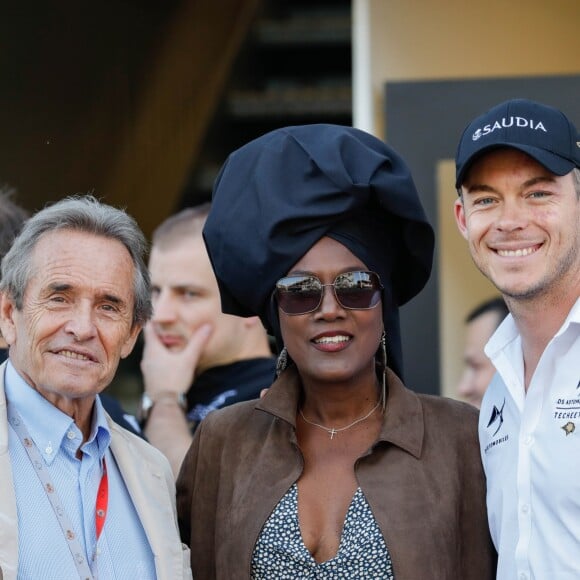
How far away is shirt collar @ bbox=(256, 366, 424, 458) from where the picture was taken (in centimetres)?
303

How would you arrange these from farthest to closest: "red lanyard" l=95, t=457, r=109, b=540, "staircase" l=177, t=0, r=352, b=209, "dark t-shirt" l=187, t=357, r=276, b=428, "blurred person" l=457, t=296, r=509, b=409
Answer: "staircase" l=177, t=0, r=352, b=209 → "blurred person" l=457, t=296, r=509, b=409 → "dark t-shirt" l=187, t=357, r=276, b=428 → "red lanyard" l=95, t=457, r=109, b=540

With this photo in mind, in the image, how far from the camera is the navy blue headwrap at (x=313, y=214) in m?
3.07

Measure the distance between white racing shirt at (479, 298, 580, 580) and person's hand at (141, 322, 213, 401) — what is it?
1385 millimetres

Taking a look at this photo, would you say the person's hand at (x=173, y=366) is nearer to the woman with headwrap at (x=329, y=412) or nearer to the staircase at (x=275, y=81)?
the woman with headwrap at (x=329, y=412)

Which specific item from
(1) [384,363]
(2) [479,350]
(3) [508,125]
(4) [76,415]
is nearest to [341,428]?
(1) [384,363]

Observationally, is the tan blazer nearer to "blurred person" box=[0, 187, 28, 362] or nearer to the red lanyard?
the red lanyard

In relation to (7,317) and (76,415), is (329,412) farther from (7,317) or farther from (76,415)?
(7,317)

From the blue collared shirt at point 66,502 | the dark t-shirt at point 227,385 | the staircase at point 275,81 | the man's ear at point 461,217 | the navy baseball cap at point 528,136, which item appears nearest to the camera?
the blue collared shirt at point 66,502

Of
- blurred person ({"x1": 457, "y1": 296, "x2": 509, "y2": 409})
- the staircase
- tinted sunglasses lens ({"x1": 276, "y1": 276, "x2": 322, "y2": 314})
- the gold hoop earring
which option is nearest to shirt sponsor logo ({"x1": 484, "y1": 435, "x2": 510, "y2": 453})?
the gold hoop earring

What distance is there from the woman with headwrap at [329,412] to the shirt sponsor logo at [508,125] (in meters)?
0.25

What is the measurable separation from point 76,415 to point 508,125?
1252 mm

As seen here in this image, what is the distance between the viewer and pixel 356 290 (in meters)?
3.02

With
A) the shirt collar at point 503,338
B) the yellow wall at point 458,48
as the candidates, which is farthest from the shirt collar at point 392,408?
the yellow wall at point 458,48

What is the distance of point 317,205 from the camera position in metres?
3.06
